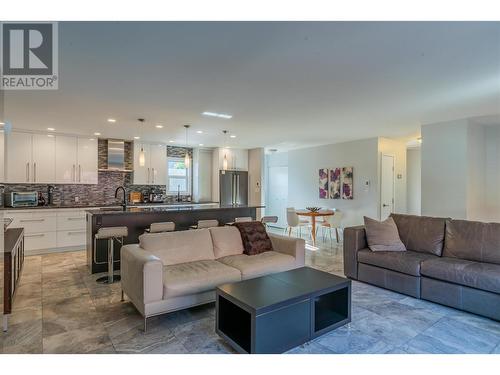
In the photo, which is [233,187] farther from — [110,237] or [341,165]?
[110,237]

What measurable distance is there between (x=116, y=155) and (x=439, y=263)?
255 inches

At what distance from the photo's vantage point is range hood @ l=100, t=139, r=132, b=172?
654 cm

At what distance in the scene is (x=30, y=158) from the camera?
5.65m

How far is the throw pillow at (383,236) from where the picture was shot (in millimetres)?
3752

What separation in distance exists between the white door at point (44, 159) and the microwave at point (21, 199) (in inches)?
12.6

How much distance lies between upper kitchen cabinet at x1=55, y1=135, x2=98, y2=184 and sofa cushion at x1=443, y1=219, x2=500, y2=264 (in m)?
6.67

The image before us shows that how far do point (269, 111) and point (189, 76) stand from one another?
5.37 feet

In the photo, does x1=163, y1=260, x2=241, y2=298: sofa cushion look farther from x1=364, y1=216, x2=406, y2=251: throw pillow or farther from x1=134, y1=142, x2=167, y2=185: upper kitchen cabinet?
x1=134, y1=142, x2=167, y2=185: upper kitchen cabinet

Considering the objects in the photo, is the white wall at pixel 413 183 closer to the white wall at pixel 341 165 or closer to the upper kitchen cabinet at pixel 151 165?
the white wall at pixel 341 165

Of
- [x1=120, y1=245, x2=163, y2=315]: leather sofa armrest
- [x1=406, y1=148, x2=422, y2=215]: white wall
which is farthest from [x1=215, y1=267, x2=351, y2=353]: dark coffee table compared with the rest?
[x1=406, y1=148, x2=422, y2=215]: white wall

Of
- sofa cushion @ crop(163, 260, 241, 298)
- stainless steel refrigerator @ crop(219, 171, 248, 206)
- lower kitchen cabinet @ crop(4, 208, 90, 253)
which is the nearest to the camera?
sofa cushion @ crop(163, 260, 241, 298)
